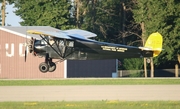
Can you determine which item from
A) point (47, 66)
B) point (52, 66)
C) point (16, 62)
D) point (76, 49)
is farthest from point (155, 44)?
point (16, 62)

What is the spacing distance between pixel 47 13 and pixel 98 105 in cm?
5098

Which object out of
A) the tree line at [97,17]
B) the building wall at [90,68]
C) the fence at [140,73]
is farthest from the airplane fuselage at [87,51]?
the tree line at [97,17]

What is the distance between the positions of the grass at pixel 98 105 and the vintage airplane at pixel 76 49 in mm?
11590

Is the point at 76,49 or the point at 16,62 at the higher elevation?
the point at 76,49

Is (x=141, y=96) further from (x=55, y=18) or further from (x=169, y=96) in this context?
(x=55, y=18)

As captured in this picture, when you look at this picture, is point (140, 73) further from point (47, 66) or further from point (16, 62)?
point (47, 66)

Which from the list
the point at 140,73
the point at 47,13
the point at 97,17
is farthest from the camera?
the point at 97,17

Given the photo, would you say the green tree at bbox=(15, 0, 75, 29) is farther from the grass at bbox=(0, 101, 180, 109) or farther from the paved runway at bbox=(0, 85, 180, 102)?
the grass at bbox=(0, 101, 180, 109)

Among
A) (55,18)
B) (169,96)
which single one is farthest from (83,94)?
(55,18)

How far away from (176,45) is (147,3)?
6.17 m

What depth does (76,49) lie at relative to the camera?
35.7m

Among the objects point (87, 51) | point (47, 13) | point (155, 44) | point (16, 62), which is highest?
point (47, 13)

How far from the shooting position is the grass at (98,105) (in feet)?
70.1

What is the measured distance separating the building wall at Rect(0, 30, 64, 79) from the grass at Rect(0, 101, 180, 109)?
98.6 feet
